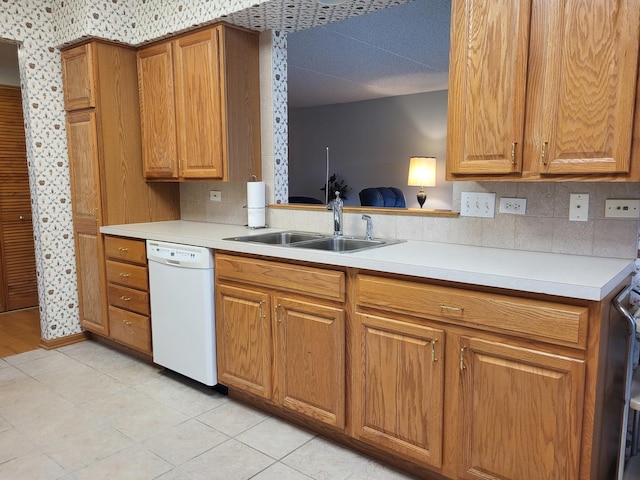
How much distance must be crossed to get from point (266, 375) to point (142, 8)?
2.48 metres

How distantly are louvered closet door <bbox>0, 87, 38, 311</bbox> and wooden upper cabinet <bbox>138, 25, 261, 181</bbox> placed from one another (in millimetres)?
1692

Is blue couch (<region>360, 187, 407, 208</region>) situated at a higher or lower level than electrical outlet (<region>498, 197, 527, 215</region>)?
lower

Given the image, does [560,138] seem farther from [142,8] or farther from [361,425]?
[142,8]

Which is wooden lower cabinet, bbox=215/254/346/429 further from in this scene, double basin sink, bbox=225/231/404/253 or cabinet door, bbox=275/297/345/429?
double basin sink, bbox=225/231/404/253

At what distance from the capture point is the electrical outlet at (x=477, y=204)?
7.13ft

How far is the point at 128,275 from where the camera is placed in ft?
10.2

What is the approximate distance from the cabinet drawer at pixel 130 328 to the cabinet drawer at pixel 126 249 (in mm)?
352

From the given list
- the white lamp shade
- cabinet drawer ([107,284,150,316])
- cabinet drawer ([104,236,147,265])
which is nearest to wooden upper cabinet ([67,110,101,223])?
cabinet drawer ([104,236,147,265])

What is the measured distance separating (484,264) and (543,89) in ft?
2.16

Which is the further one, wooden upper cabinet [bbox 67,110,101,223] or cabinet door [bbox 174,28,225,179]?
wooden upper cabinet [bbox 67,110,101,223]

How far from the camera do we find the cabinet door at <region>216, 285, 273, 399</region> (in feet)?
7.59

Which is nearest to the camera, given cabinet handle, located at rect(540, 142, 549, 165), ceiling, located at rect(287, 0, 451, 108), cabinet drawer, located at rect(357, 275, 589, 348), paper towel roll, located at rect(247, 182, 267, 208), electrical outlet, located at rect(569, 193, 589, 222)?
cabinet drawer, located at rect(357, 275, 589, 348)

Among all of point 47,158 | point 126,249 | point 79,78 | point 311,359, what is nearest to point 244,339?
point 311,359

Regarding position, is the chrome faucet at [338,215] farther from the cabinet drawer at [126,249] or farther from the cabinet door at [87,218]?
the cabinet door at [87,218]
